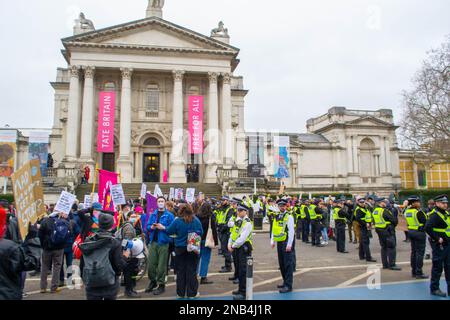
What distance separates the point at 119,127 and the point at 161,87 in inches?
237

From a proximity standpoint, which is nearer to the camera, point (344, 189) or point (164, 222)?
point (164, 222)

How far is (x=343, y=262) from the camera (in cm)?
1188

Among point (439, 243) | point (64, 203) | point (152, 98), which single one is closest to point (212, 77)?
point (152, 98)

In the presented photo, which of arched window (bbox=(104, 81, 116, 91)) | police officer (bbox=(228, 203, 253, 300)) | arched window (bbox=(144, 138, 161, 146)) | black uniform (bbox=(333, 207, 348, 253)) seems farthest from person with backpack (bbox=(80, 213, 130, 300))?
arched window (bbox=(104, 81, 116, 91))

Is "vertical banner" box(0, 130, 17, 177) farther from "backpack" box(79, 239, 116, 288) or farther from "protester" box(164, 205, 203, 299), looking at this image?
"backpack" box(79, 239, 116, 288)

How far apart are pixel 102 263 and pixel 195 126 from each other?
96.1ft

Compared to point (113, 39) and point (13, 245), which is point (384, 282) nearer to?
point (13, 245)

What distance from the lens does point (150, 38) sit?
3575 cm

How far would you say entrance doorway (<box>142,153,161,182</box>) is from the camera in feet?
122

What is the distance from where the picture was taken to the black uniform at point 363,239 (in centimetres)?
1200

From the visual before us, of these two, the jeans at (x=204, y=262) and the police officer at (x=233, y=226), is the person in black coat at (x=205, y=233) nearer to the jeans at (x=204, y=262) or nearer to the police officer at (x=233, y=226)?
the jeans at (x=204, y=262)

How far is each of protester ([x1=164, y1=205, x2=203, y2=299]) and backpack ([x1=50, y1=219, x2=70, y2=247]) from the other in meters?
2.84

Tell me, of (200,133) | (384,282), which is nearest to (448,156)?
(200,133)

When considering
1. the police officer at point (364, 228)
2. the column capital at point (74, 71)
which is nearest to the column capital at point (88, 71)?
the column capital at point (74, 71)
